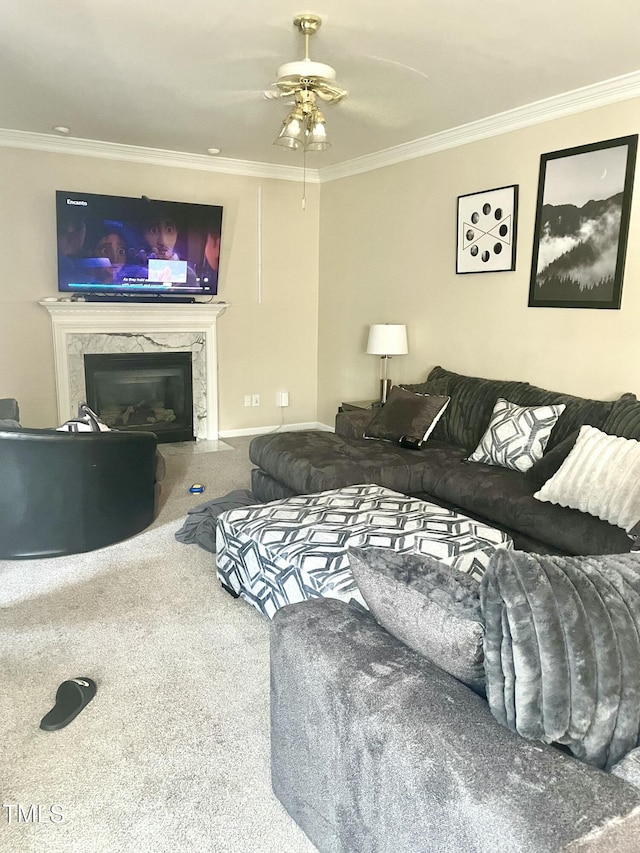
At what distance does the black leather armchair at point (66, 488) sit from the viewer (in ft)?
9.48

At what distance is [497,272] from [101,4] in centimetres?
282

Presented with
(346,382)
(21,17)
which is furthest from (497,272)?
(21,17)

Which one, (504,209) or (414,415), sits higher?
(504,209)

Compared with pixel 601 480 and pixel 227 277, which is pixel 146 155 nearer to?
pixel 227 277

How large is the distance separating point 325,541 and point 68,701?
1.03 m

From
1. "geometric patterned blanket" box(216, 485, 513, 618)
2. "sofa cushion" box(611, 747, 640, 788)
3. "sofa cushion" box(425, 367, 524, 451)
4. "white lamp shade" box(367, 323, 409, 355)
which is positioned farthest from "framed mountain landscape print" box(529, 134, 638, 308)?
"sofa cushion" box(611, 747, 640, 788)

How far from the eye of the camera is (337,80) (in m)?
3.45

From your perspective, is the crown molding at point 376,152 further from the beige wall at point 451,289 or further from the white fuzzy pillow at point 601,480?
the white fuzzy pillow at point 601,480

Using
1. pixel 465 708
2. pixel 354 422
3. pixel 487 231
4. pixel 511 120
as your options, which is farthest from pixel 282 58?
pixel 465 708

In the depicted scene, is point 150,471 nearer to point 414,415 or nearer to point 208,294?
point 414,415

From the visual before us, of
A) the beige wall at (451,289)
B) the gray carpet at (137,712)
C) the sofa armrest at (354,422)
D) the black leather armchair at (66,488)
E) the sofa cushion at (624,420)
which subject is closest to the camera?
the gray carpet at (137,712)

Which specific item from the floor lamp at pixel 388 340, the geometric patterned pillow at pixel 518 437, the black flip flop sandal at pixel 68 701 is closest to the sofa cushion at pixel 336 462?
the geometric patterned pillow at pixel 518 437

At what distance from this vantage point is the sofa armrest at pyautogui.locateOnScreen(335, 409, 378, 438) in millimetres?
4297

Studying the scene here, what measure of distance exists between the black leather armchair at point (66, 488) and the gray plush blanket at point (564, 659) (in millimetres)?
2398
